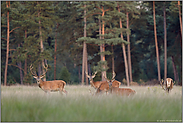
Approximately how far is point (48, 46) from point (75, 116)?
118 ft

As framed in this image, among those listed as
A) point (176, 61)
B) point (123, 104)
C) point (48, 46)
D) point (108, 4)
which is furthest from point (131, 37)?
point (123, 104)

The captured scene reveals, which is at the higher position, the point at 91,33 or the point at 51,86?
the point at 91,33

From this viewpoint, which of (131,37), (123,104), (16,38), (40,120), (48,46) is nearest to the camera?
(40,120)

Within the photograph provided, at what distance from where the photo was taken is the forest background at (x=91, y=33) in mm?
27438

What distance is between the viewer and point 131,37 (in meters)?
37.2

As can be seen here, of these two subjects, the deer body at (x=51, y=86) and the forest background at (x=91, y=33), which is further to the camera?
the forest background at (x=91, y=33)

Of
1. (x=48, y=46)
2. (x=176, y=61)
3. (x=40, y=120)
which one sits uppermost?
(x=48, y=46)

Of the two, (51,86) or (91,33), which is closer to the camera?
(51,86)

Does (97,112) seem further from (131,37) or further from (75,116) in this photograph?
(131,37)

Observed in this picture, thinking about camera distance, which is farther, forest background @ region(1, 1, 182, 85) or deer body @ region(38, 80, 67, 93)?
forest background @ region(1, 1, 182, 85)

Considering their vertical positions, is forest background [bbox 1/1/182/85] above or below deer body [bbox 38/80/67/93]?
above

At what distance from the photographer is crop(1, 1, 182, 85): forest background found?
2744 centimetres

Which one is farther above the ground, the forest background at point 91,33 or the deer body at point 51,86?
the forest background at point 91,33

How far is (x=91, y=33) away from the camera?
97.2 feet
